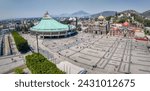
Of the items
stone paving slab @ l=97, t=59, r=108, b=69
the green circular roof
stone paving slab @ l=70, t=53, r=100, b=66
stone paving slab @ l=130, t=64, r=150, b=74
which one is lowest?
stone paving slab @ l=130, t=64, r=150, b=74

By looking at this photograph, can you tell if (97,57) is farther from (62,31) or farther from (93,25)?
Result: (93,25)

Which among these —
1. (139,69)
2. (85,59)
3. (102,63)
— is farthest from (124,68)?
(85,59)

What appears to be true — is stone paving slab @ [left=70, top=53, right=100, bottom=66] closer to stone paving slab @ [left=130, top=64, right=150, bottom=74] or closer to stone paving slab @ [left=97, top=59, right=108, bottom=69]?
stone paving slab @ [left=97, top=59, right=108, bottom=69]

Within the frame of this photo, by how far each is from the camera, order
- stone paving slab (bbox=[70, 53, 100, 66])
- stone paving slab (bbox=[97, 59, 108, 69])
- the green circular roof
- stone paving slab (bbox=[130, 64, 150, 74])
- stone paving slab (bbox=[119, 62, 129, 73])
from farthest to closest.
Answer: the green circular roof, stone paving slab (bbox=[70, 53, 100, 66]), stone paving slab (bbox=[97, 59, 108, 69]), stone paving slab (bbox=[119, 62, 129, 73]), stone paving slab (bbox=[130, 64, 150, 74])

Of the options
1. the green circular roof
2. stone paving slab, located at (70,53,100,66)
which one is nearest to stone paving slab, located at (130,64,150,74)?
stone paving slab, located at (70,53,100,66)

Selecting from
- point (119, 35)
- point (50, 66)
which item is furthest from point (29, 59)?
point (119, 35)

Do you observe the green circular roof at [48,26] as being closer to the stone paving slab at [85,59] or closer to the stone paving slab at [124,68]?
the stone paving slab at [85,59]

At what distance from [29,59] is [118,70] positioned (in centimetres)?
1616

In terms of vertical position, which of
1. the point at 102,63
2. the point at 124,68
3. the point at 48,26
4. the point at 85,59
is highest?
the point at 48,26

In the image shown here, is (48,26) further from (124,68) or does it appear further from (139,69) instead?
(139,69)

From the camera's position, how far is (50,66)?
727 inches

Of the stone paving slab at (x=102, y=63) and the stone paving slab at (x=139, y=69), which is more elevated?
the stone paving slab at (x=102, y=63)

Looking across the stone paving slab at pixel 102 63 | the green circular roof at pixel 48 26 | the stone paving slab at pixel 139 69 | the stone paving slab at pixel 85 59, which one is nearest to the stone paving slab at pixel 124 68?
the stone paving slab at pixel 139 69

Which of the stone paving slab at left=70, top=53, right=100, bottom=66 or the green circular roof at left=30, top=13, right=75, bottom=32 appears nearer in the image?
the stone paving slab at left=70, top=53, right=100, bottom=66
